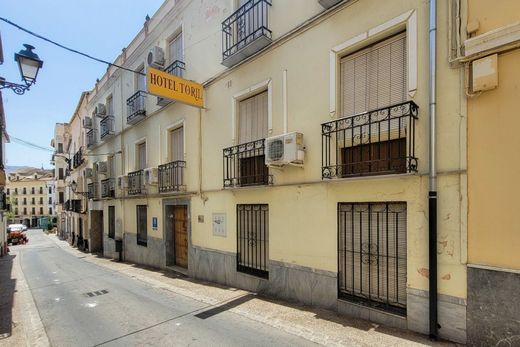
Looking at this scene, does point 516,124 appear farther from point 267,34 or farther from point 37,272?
point 37,272

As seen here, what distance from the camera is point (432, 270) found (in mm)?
4066

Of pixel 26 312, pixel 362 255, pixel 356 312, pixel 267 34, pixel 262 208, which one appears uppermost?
pixel 267 34

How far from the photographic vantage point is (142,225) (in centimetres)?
1252

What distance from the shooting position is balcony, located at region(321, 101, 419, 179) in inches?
175

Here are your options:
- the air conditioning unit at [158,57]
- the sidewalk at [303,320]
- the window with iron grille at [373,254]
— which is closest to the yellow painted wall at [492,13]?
the window with iron grille at [373,254]

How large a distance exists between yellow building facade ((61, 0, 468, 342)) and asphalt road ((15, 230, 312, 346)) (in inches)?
56.9

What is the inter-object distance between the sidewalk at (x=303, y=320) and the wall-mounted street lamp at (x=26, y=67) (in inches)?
217

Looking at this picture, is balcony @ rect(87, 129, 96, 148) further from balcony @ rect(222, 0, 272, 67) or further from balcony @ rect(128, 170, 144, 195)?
balcony @ rect(222, 0, 272, 67)

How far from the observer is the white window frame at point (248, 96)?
661 centimetres

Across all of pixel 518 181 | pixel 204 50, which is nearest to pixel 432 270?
pixel 518 181

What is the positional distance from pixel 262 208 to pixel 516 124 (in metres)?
4.70

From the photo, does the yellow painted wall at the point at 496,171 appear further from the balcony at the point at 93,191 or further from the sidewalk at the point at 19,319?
the balcony at the point at 93,191

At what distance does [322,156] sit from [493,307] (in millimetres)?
3199

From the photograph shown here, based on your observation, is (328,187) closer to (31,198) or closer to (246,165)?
(246,165)
